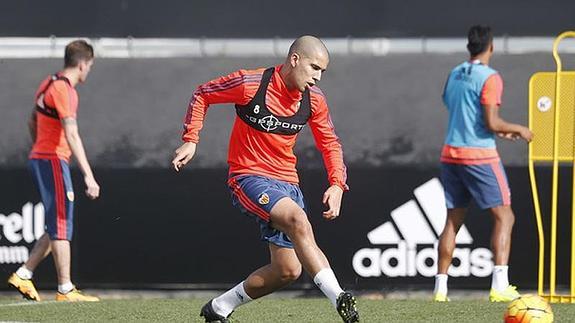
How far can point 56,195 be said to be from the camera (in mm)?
10688

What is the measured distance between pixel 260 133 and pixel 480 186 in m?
2.82

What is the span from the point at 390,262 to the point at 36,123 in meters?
3.15

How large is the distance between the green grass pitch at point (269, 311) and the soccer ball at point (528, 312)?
834 mm

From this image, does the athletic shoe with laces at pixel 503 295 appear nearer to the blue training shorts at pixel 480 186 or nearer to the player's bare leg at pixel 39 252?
the blue training shorts at pixel 480 186

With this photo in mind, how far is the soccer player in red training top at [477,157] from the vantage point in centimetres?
1019

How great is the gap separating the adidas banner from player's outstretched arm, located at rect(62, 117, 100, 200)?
50.0 inches

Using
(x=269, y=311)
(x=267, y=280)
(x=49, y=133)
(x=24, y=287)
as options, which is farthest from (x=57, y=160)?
(x=267, y=280)

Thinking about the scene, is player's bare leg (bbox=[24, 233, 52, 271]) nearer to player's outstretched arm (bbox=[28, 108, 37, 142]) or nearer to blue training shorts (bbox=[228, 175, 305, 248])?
player's outstretched arm (bbox=[28, 108, 37, 142])

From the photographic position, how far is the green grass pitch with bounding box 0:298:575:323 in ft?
28.9

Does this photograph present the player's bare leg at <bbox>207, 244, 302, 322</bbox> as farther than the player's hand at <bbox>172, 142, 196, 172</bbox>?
Yes

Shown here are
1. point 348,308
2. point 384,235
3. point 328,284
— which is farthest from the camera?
point 384,235

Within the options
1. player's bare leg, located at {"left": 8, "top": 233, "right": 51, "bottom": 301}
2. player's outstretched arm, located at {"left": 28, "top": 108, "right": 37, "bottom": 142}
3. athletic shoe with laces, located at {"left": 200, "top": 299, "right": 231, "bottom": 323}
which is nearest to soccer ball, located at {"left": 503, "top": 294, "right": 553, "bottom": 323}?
athletic shoe with laces, located at {"left": 200, "top": 299, "right": 231, "bottom": 323}

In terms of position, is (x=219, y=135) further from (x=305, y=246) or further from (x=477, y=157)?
(x=305, y=246)

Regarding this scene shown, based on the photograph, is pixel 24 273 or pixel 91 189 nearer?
pixel 91 189
